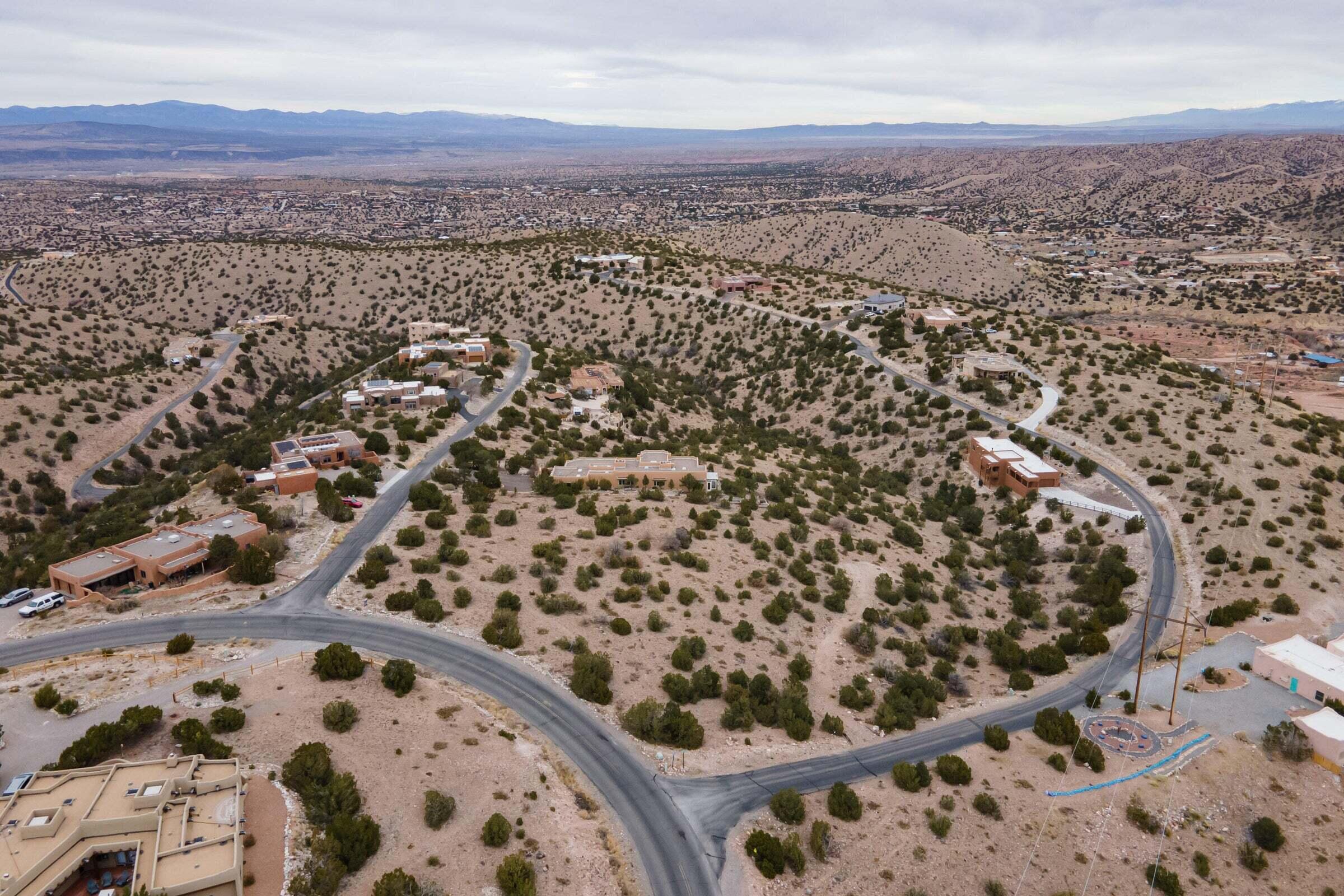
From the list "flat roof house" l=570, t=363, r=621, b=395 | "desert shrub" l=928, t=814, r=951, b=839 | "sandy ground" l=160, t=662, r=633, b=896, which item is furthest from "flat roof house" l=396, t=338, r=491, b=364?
"desert shrub" l=928, t=814, r=951, b=839

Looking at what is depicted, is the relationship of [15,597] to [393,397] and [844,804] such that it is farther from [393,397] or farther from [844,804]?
[844,804]

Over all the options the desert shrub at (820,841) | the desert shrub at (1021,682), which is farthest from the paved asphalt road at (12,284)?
the desert shrub at (1021,682)

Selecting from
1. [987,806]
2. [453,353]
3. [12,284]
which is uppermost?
[12,284]

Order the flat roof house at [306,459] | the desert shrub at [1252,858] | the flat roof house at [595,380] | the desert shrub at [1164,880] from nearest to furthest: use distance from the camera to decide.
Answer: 1. the desert shrub at [1164,880]
2. the desert shrub at [1252,858]
3. the flat roof house at [306,459]
4. the flat roof house at [595,380]

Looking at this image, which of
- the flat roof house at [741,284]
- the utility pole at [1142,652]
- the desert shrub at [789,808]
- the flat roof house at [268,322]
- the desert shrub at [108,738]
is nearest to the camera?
the desert shrub at [108,738]

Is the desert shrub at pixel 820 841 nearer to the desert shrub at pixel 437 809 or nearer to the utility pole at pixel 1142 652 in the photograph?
the desert shrub at pixel 437 809

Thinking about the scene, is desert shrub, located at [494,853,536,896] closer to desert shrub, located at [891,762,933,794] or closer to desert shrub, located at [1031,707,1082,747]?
desert shrub, located at [891,762,933,794]

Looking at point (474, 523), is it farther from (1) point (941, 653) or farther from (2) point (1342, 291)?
(2) point (1342, 291)

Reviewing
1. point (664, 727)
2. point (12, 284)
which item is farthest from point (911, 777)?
point (12, 284)
